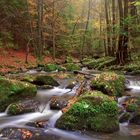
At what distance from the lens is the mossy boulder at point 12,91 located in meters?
9.75

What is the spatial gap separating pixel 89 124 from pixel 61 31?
97.0 ft

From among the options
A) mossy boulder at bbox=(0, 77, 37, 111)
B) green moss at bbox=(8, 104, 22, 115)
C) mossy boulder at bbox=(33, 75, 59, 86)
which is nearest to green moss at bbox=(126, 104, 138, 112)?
green moss at bbox=(8, 104, 22, 115)

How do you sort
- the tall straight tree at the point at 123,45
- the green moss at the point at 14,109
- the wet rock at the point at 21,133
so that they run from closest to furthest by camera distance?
the wet rock at the point at 21,133 < the green moss at the point at 14,109 < the tall straight tree at the point at 123,45

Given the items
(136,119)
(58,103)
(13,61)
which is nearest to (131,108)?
(136,119)

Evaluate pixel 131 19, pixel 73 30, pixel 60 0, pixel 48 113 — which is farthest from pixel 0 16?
pixel 48 113

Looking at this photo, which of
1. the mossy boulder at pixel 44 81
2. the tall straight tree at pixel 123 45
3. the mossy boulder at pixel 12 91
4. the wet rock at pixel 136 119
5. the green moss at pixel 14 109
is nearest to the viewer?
the wet rock at pixel 136 119

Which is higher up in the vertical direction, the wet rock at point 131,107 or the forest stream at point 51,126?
the wet rock at point 131,107

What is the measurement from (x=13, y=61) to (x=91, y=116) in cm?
1729

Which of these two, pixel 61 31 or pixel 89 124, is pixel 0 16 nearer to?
pixel 61 31

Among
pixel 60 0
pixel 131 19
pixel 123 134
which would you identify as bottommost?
pixel 123 134

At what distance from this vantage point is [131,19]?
16000mm

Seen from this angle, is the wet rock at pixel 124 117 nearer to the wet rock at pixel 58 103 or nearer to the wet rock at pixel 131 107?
the wet rock at pixel 131 107

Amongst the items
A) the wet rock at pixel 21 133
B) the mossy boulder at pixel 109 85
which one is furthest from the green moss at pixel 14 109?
the mossy boulder at pixel 109 85

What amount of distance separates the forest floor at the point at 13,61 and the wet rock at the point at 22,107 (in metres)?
9.09
